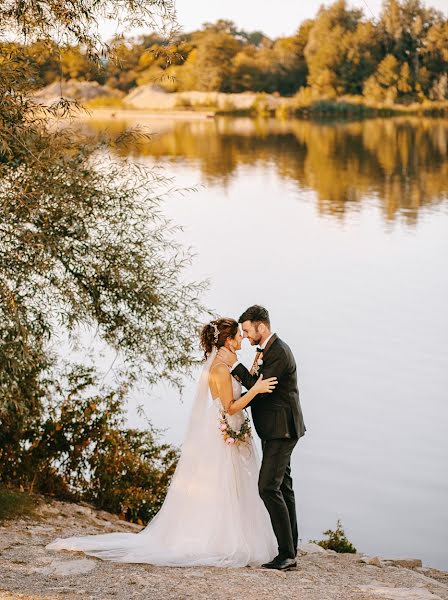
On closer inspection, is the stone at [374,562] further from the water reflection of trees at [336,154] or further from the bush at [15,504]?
the water reflection of trees at [336,154]

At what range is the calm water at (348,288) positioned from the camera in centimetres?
1394

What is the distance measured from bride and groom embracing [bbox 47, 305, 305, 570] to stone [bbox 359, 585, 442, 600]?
62 centimetres

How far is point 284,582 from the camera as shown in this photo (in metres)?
7.07

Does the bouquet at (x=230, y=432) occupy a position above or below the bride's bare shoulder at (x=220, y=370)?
below

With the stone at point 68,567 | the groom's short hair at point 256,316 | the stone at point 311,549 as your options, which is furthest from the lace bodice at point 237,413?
the stone at point 311,549

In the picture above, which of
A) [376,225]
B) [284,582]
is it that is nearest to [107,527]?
[284,582]

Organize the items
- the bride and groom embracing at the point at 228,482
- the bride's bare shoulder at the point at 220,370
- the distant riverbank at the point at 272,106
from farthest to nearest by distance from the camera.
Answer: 1. the distant riverbank at the point at 272,106
2. the bride's bare shoulder at the point at 220,370
3. the bride and groom embracing at the point at 228,482

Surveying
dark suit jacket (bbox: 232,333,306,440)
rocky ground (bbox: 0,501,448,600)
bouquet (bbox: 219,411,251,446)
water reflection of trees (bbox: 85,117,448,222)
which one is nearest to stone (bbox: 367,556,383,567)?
rocky ground (bbox: 0,501,448,600)

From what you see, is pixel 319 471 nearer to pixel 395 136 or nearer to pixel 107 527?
pixel 107 527

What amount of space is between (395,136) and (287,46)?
10.5 meters

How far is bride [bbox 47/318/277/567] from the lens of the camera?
291 inches

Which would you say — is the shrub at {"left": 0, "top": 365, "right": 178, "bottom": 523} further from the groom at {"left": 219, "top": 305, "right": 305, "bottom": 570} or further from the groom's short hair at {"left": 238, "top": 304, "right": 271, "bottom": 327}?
the groom's short hair at {"left": 238, "top": 304, "right": 271, "bottom": 327}

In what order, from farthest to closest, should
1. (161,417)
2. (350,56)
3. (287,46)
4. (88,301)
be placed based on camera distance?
(287,46)
(350,56)
(161,417)
(88,301)

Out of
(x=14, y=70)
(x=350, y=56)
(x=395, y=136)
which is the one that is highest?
(x=350, y=56)
